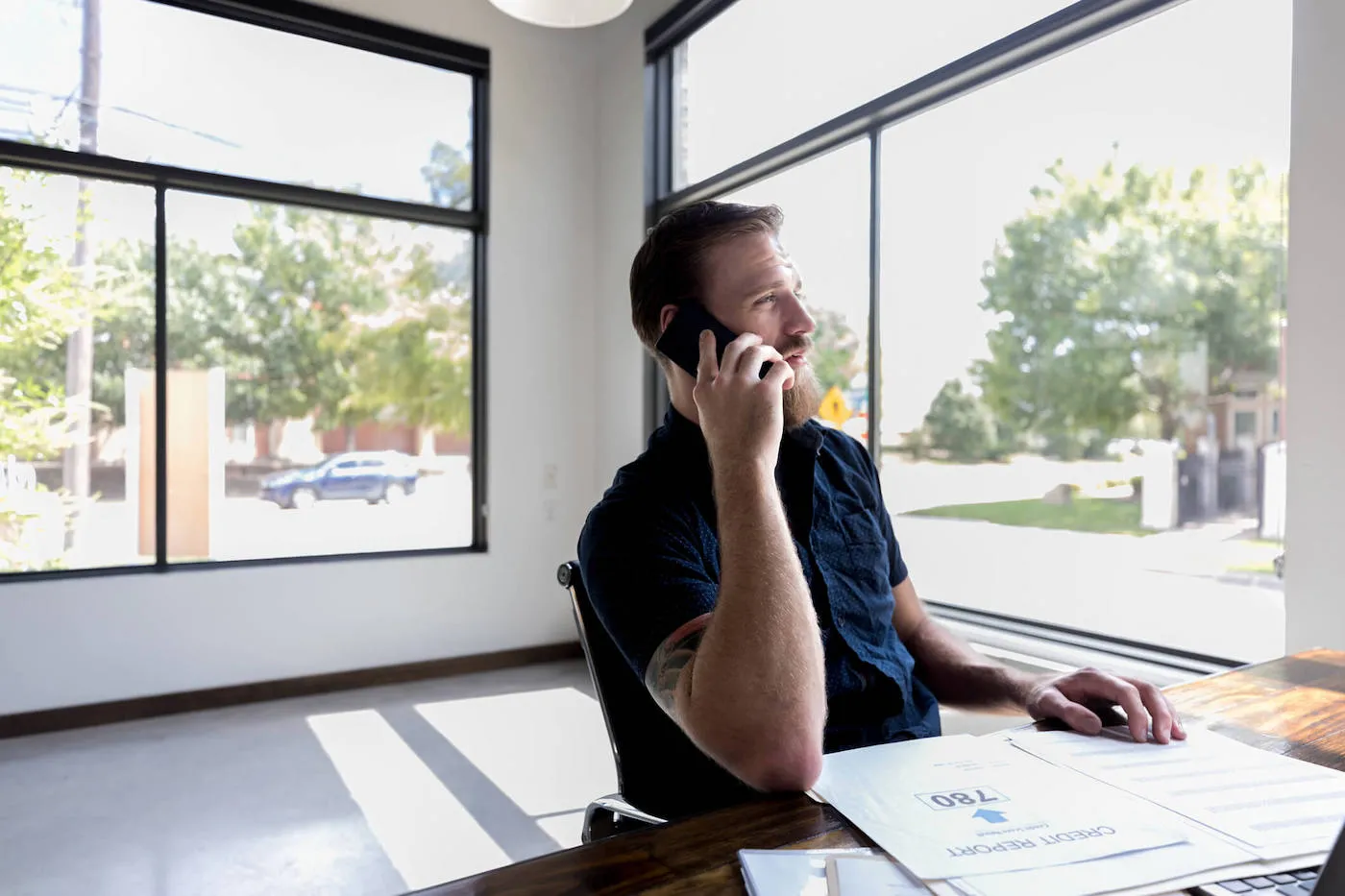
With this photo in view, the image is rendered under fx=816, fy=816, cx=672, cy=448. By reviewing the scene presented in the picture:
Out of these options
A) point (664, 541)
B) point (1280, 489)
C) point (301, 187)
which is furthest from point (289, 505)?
point (1280, 489)

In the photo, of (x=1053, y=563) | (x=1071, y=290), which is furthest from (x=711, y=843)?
(x=1071, y=290)

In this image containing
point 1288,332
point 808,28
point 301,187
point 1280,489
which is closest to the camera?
point 1288,332

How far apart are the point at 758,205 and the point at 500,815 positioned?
2330 mm

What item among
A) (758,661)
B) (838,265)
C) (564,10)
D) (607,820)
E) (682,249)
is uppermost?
(564,10)

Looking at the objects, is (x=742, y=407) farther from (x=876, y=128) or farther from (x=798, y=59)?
(x=798, y=59)

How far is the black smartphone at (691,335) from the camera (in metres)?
1.32

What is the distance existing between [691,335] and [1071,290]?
6.04ft

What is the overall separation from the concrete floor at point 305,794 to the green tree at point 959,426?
0.93 metres

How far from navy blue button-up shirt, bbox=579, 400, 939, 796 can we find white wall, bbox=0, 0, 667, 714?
10.6ft

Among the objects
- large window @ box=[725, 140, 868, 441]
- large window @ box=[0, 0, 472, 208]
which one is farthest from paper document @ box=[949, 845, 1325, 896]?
large window @ box=[0, 0, 472, 208]

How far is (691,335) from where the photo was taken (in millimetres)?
1325

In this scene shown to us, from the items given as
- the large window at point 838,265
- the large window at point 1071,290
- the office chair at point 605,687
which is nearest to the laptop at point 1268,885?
the office chair at point 605,687

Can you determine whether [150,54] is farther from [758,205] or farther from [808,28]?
[758,205]

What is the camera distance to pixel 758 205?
1.44 metres
